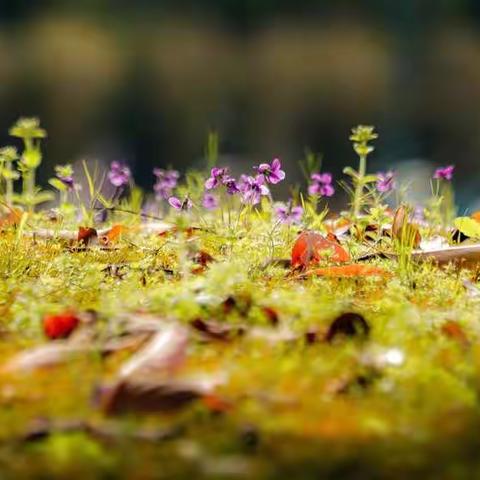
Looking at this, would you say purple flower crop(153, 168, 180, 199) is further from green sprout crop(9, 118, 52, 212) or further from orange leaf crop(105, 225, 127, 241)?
orange leaf crop(105, 225, 127, 241)

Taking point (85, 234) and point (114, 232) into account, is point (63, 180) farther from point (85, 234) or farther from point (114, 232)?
point (85, 234)

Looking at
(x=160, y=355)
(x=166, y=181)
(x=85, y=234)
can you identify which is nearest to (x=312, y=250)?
(x=85, y=234)

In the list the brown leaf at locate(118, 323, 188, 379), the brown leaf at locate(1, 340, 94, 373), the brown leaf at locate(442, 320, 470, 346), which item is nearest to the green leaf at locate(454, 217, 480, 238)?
the brown leaf at locate(442, 320, 470, 346)

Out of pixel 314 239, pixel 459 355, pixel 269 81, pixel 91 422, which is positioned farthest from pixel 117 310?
pixel 269 81

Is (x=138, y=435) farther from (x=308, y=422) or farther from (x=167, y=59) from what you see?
(x=167, y=59)

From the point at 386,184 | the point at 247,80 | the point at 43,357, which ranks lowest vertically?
the point at 247,80

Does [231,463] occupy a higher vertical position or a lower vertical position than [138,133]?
higher

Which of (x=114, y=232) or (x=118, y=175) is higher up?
(x=118, y=175)
